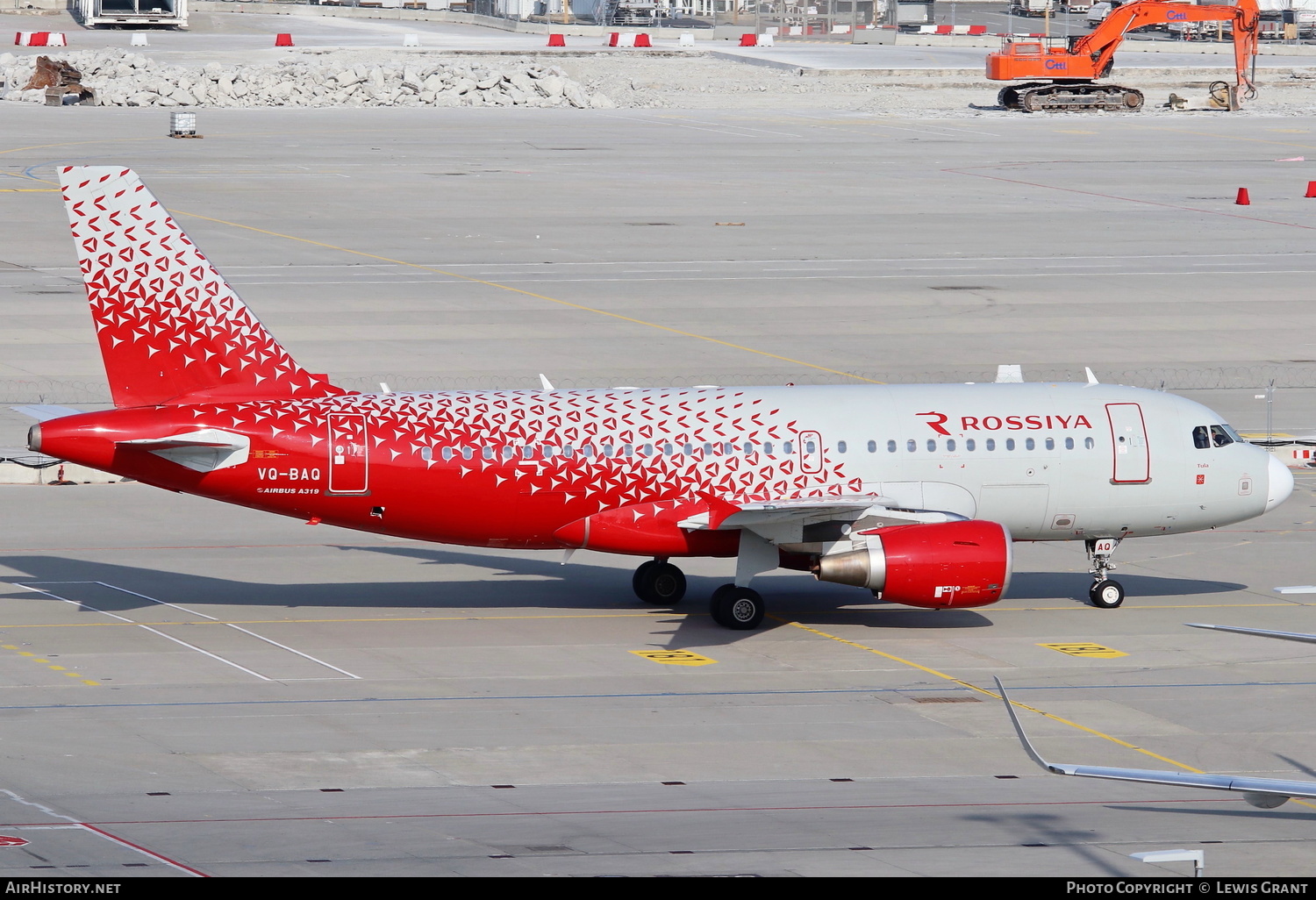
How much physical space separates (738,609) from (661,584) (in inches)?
106

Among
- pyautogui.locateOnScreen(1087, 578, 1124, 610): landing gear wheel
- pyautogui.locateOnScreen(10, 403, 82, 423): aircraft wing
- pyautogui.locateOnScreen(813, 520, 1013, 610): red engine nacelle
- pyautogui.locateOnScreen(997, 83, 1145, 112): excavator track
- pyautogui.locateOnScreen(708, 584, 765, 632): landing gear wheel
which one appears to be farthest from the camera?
pyautogui.locateOnScreen(997, 83, 1145, 112): excavator track

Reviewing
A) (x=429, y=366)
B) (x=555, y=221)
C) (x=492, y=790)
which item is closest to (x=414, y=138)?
(x=555, y=221)

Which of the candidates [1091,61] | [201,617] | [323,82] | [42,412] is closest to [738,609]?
[201,617]

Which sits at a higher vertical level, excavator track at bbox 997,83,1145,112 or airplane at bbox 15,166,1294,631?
excavator track at bbox 997,83,1145,112

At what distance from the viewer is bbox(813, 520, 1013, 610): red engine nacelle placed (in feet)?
103

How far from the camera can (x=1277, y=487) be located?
1391 inches

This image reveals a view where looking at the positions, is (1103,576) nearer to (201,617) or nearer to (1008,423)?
(1008,423)

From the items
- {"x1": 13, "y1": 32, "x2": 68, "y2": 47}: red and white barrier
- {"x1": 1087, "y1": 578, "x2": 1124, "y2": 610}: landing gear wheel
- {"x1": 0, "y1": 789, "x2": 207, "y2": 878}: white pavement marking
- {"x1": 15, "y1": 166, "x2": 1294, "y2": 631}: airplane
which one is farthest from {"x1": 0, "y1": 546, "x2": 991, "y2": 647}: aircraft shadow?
{"x1": 13, "y1": 32, "x2": 68, "y2": 47}: red and white barrier

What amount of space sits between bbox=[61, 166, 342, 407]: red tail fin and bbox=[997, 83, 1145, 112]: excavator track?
10827cm

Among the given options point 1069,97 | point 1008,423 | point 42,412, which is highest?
point 1069,97

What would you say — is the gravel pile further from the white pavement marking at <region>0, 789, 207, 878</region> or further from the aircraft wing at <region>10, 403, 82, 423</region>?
the white pavement marking at <region>0, 789, 207, 878</region>

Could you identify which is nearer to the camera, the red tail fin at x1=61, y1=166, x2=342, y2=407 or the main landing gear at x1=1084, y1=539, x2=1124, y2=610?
the red tail fin at x1=61, y1=166, x2=342, y2=407

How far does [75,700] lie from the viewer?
28312 mm

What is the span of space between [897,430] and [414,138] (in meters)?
83.9
